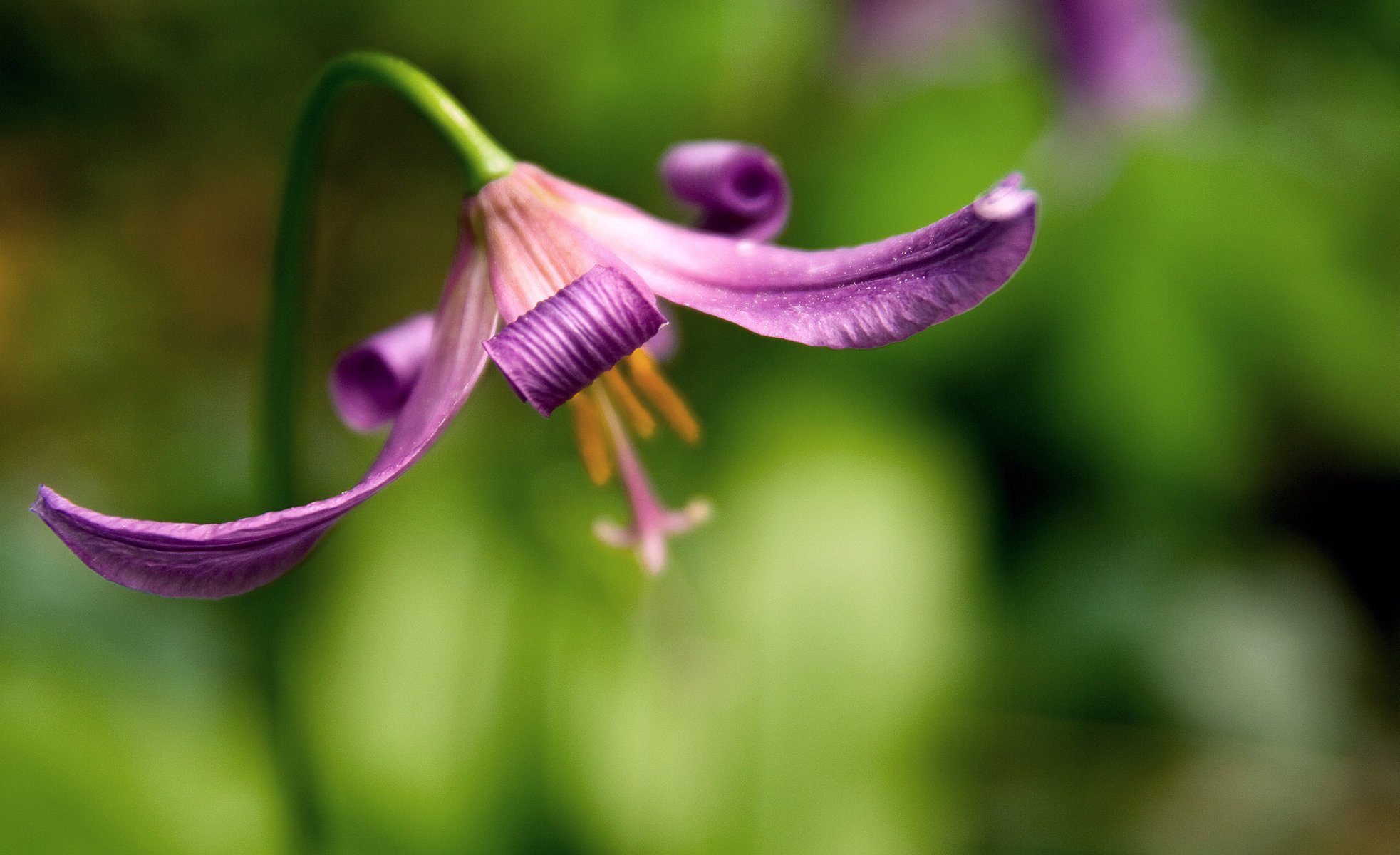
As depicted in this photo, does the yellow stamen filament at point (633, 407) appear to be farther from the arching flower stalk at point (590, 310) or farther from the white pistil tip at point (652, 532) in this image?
the white pistil tip at point (652, 532)

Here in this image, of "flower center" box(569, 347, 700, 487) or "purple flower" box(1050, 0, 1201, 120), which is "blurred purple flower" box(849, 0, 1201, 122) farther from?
→ "flower center" box(569, 347, 700, 487)

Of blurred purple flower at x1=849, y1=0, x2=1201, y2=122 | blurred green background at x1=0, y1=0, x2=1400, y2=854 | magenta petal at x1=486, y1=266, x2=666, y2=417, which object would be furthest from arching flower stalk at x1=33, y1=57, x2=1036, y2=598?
blurred purple flower at x1=849, y1=0, x2=1201, y2=122

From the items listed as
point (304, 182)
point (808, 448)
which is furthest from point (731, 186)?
point (808, 448)

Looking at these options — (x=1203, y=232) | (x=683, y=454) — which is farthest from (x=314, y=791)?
(x=1203, y=232)

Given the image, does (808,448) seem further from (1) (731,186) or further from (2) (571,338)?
(2) (571,338)

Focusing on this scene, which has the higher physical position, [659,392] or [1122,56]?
[1122,56]

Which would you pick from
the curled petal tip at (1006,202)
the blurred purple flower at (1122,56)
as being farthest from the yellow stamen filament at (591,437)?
the blurred purple flower at (1122,56)

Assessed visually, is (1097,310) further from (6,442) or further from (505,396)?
(6,442)
